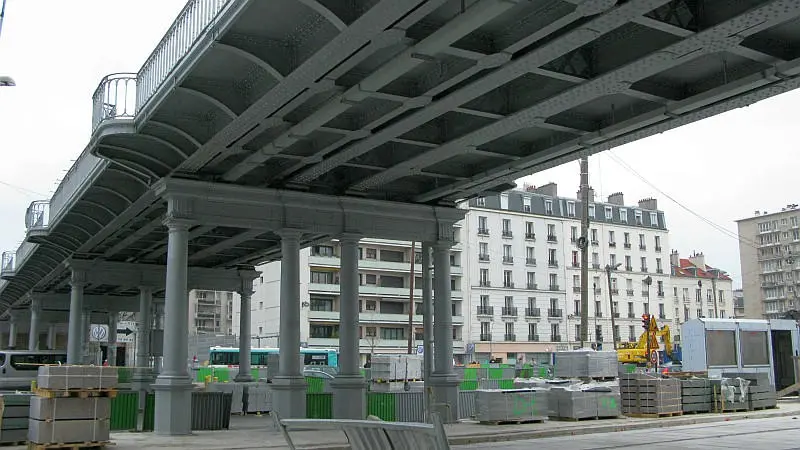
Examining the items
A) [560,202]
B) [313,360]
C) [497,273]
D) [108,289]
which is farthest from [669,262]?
[108,289]

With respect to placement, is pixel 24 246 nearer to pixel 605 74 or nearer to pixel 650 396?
pixel 650 396

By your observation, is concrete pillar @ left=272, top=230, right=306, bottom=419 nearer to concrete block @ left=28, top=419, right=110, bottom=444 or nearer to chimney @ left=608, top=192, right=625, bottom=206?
concrete block @ left=28, top=419, right=110, bottom=444

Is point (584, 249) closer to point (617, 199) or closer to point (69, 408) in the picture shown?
point (69, 408)

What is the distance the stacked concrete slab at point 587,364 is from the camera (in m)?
40.0

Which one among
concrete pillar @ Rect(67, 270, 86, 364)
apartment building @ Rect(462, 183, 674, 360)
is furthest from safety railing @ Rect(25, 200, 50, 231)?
apartment building @ Rect(462, 183, 674, 360)

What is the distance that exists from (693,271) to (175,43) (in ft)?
346

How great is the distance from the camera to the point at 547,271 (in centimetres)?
9138

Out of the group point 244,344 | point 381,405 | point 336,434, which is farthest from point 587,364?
point 336,434

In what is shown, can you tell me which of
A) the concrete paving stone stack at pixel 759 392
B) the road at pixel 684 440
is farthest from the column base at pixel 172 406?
the concrete paving stone stack at pixel 759 392

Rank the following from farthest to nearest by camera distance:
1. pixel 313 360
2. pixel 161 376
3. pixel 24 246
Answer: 1. pixel 313 360
2. pixel 24 246
3. pixel 161 376

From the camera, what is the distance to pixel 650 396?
2627 cm

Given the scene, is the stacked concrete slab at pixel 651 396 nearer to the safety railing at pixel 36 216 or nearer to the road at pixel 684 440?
the road at pixel 684 440

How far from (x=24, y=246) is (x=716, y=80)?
38227 millimetres

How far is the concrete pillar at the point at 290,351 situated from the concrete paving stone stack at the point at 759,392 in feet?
58.1
